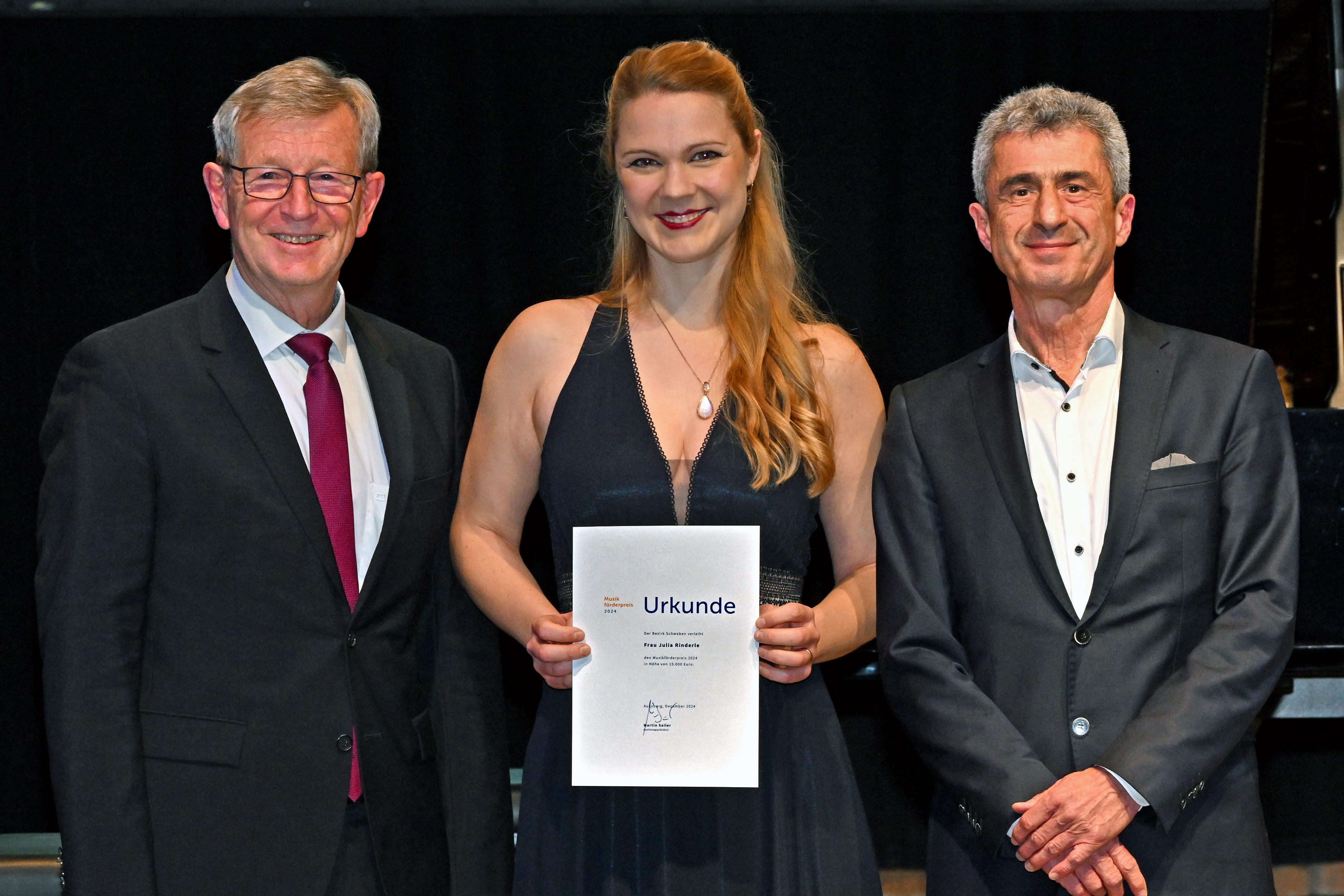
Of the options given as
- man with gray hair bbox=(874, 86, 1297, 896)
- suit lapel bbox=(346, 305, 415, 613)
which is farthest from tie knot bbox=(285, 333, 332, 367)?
man with gray hair bbox=(874, 86, 1297, 896)

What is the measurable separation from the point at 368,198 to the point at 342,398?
42 cm

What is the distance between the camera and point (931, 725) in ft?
8.12

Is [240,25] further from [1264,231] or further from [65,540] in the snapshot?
[1264,231]

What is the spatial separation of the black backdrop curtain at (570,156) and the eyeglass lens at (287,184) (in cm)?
205

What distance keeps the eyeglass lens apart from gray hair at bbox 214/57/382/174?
0.04m

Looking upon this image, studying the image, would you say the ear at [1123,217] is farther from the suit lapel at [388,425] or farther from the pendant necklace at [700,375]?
the suit lapel at [388,425]

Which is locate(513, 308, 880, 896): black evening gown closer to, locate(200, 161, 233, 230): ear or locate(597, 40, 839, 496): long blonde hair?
locate(597, 40, 839, 496): long blonde hair

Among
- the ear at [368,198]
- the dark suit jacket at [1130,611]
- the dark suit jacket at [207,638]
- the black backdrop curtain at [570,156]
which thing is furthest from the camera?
the black backdrop curtain at [570,156]

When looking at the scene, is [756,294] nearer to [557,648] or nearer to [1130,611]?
[557,648]

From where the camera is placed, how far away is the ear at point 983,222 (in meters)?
2.67

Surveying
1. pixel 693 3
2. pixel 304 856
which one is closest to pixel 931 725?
pixel 304 856

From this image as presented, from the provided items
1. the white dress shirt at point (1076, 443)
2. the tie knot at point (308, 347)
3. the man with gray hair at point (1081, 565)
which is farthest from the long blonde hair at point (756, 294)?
the tie knot at point (308, 347)

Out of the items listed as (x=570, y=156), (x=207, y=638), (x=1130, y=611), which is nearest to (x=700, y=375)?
(x=1130, y=611)
